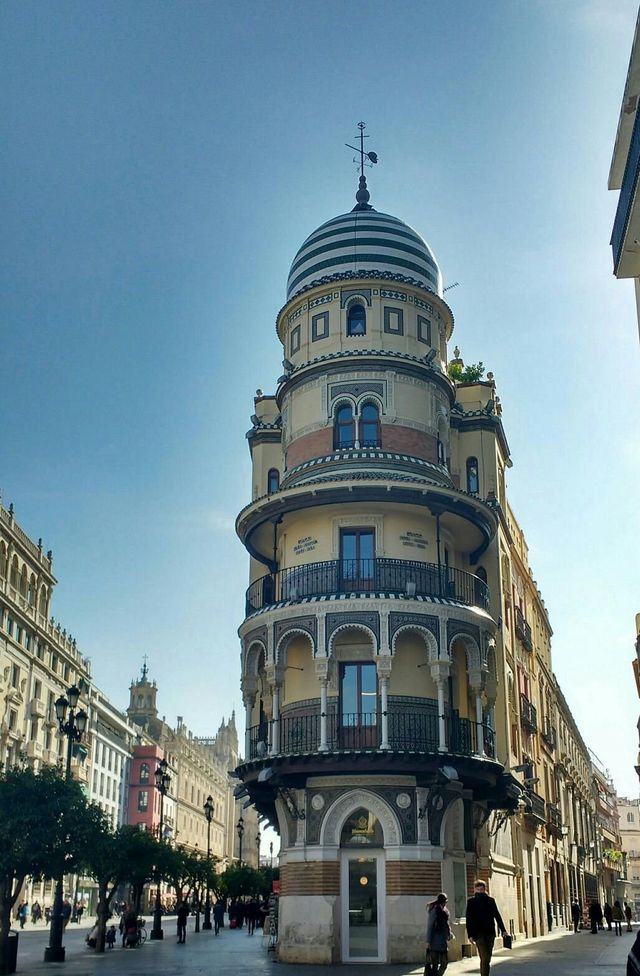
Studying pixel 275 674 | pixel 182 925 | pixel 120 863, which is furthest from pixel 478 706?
pixel 182 925

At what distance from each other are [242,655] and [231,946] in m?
12.4

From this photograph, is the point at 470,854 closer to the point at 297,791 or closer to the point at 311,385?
the point at 297,791

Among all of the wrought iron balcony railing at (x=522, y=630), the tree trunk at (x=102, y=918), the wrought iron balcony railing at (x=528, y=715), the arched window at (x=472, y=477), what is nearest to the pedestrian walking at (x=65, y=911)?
the tree trunk at (x=102, y=918)

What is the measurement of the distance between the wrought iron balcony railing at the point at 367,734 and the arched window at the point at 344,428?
27.6 feet

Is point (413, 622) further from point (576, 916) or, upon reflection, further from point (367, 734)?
point (576, 916)

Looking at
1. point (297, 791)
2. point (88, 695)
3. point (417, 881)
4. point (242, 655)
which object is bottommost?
point (417, 881)

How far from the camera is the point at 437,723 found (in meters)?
27.9

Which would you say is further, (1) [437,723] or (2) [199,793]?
(2) [199,793]

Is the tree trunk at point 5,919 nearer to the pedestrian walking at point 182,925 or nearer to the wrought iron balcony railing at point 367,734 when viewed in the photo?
the wrought iron balcony railing at point 367,734

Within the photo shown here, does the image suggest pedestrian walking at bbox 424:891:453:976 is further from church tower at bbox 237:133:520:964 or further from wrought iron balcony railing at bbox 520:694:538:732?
wrought iron balcony railing at bbox 520:694:538:732

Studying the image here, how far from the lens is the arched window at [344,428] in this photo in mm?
31922

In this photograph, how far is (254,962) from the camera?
2677cm

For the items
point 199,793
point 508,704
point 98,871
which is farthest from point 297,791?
point 199,793

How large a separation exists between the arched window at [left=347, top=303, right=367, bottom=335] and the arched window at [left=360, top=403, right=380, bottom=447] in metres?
2.60
